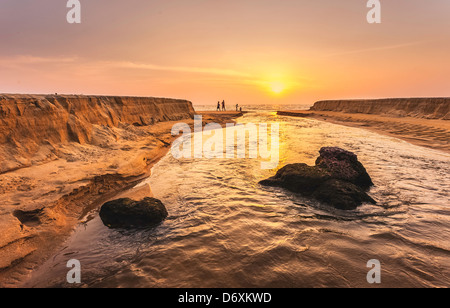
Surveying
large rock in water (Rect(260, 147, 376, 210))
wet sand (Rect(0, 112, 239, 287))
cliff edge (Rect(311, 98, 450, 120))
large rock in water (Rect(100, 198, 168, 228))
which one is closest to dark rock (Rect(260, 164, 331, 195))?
large rock in water (Rect(260, 147, 376, 210))

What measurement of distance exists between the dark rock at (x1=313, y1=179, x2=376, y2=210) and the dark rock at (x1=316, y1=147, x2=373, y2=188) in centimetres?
50

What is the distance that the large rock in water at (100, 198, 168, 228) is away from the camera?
527 cm

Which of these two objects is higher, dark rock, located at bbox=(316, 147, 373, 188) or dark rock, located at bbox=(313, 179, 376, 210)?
dark rock, located at bbox=(316, 147, 373, 188)

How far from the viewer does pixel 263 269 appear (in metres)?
3.85

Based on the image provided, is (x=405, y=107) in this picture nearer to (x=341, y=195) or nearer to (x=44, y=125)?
(x=341, y=195)

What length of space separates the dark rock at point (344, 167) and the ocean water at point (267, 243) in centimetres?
57

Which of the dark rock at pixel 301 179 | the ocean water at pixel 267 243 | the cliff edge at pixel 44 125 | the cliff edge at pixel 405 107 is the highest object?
the cliff edge at pixel 405 107

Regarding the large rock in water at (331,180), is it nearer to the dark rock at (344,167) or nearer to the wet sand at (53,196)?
the dark rock at (344,167)

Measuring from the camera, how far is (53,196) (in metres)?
5.69

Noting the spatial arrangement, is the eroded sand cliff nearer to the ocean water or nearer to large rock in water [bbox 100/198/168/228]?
the ocean water

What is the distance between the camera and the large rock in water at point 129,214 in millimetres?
5270

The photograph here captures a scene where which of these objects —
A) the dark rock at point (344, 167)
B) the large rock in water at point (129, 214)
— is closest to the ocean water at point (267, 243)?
the large rock in water at point (129, 214)
